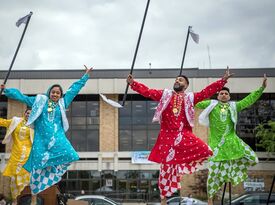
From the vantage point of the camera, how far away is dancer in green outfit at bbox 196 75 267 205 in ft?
22.4

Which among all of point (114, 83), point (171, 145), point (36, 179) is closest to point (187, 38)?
point (171, 145)

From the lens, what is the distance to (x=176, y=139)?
6340 millimetres

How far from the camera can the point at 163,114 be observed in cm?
665

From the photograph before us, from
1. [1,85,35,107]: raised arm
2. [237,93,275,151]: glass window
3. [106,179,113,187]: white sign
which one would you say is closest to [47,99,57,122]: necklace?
[1,85,35,107]: raised arm

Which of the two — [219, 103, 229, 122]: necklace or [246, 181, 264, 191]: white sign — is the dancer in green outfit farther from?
[246, 181, 264, 191]: white sign

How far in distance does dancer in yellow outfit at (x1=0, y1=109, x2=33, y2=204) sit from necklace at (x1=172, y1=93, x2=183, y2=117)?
112 inches

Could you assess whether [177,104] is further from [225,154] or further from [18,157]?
[18,157]

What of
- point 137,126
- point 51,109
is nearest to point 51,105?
point 51,109

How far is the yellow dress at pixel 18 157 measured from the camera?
775 centimetres

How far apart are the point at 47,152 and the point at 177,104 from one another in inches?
76.0

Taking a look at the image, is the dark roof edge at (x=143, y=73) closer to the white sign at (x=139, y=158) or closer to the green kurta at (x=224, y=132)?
the white sign at (x=139, y=158)

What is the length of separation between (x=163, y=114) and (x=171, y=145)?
1.80 ft

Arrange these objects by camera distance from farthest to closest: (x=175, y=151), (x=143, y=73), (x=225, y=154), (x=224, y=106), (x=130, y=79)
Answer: (x=143, y=73), (x=224, y=106), (x=225, y=154), (x=130, y=79), (x=175, y=151)

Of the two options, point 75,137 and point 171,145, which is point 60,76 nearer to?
point 75,137
